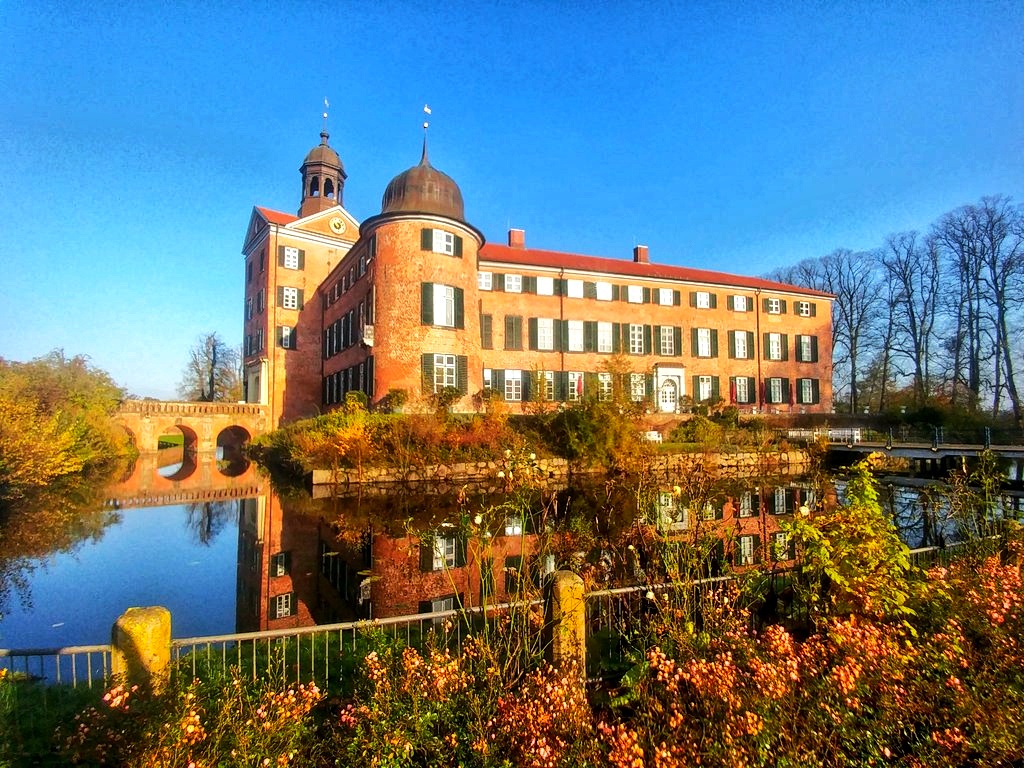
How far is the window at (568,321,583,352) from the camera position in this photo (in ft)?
98.4

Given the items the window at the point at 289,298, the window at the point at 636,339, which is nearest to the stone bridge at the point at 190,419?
the window at the point at 289,298

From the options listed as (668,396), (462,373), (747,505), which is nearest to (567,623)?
(747,505)

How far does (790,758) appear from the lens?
2.52 metres

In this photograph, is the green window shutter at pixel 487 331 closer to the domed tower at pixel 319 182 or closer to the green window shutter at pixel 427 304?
the green window shutter at pixel 427 304

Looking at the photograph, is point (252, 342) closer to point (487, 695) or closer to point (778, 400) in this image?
point (778, 400)

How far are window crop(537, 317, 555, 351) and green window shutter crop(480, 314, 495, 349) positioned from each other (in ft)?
8.67

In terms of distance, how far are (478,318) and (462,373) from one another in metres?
3.18

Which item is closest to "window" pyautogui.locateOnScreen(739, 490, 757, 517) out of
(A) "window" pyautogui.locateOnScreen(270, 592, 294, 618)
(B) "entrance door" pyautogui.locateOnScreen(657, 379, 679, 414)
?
(A) "window" pyautogui.locateOnScreen(270, 592, 294, 618)

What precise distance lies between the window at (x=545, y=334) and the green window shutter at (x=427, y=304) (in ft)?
25.6

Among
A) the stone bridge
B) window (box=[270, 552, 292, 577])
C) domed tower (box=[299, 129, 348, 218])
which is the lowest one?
window (box=[270, 552, 292, 577])

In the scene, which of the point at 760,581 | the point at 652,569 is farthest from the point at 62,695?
the point at 760,581

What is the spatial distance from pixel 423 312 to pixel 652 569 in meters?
20.1

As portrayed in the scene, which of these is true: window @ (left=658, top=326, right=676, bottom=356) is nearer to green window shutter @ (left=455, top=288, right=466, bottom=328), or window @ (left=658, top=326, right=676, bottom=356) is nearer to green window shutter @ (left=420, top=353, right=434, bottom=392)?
green window shutter @ (left=455, top=288, right=466, bottom=328)

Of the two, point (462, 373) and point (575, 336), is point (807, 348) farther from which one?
point (462, 373)
